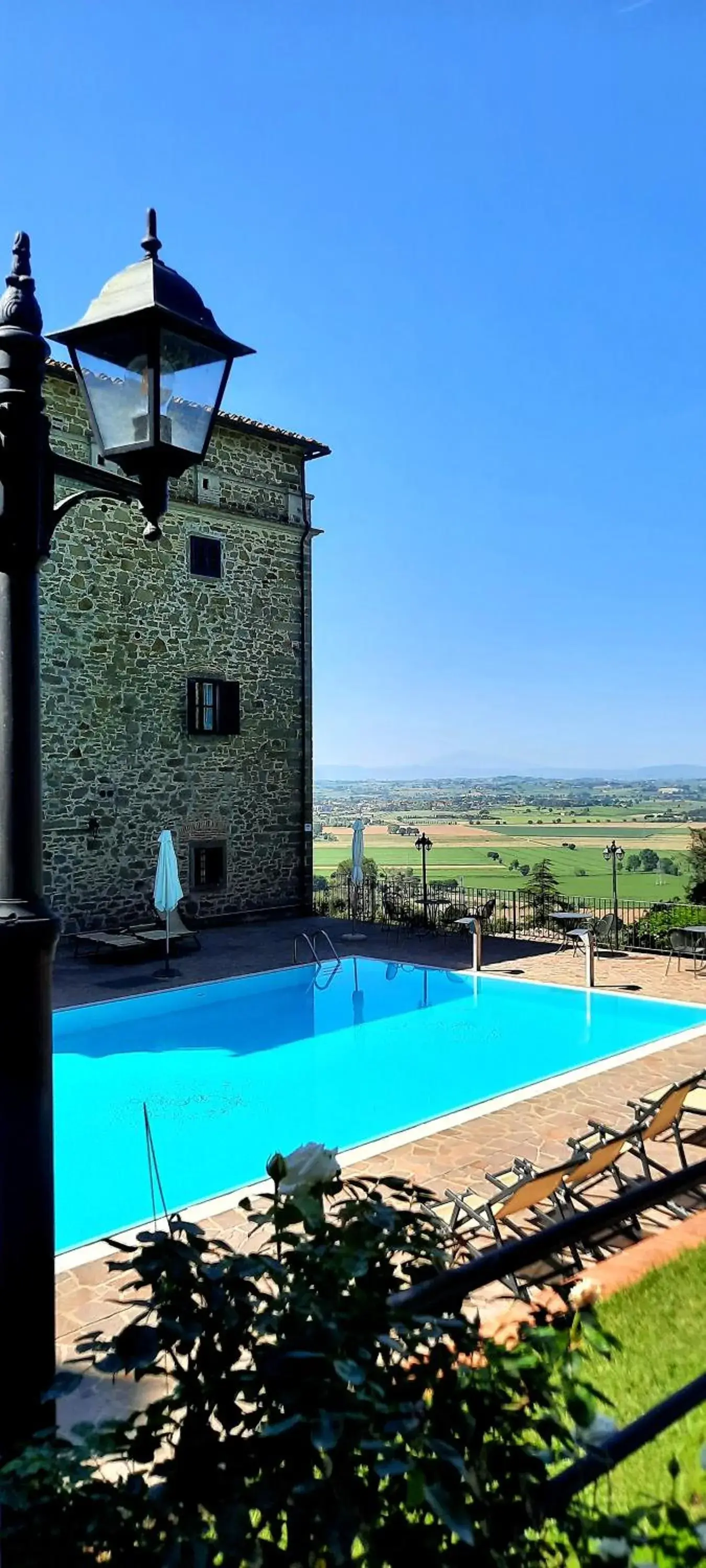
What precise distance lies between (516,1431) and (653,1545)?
199 mm

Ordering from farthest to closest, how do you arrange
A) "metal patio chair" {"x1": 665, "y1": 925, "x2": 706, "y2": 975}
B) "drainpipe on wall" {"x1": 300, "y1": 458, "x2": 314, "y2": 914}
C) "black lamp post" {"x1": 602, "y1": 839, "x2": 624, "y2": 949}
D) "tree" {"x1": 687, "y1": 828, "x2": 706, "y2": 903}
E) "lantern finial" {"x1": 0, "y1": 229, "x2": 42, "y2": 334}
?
"drainpipe on wall" {"x1": 300, "y1": 458, "x2": 314, "y2": 914} < "tree" {"x1": 687, "y1": 828, "x2": 706, "y2": 903} < "black lamp post" {"x1": 602, "y1": 839, "x2": 624, "y2": 949} < "metal patio chair" {"x1": 665, "y1": 925, "x2": 706, "y2": 975} < "lantern finial" {"x1": 0, "y1": 229, "x2": 42, "y2": 334}

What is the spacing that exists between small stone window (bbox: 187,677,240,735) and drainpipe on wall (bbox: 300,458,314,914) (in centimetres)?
186

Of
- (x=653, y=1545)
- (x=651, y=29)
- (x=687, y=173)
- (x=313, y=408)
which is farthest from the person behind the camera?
(x=313, y=408)

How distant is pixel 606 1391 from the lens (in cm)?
309

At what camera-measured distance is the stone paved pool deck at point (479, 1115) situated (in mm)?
5223

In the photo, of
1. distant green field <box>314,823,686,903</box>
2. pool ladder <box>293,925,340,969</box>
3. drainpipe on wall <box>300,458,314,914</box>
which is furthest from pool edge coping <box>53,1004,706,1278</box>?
drainpipe on wall <box>300,458,314,914</box>

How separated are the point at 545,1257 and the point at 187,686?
17209 mm

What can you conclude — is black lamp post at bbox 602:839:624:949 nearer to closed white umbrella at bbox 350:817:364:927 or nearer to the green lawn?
closed white umbrella at bbox 350:817:364:927

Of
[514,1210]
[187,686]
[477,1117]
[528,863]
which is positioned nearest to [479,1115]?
[477,1117]

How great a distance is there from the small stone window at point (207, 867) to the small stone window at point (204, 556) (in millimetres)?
5596

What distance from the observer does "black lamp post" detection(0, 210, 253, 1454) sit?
1657mm

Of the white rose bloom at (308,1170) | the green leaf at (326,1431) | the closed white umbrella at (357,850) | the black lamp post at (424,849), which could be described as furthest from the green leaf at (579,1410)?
the black lamp post at (424,849)

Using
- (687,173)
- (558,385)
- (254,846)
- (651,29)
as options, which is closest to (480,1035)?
(254,846)

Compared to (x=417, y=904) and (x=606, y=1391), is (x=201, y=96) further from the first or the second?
(x=417, y=904)
